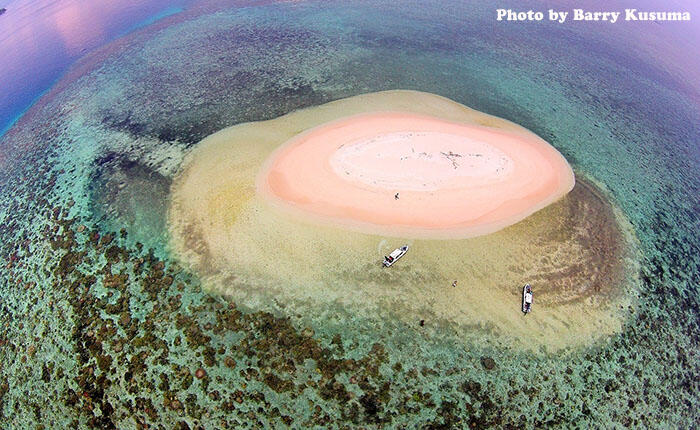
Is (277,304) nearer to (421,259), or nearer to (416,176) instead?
(421,259)

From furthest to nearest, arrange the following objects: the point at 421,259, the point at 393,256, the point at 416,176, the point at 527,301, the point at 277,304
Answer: the point at 416,176, the point at 421,259, the point at 393,256, the point at 277,304, the point at 527,301

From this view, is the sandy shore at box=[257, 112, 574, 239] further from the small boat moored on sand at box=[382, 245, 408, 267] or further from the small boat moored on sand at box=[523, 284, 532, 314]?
the small boat moored on sand at box=[523, 284, 532, 314]

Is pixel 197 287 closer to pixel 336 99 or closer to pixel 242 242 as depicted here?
pixel 242 242

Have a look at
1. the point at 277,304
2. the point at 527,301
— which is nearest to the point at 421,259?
the point at 527,301

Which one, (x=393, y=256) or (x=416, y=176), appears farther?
(x=416, y=176)

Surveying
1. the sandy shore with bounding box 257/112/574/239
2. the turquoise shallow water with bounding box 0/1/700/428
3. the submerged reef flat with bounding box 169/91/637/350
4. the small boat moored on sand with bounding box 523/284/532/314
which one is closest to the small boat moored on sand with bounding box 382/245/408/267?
the submerged reef flat with bounding box 169/91/637/350

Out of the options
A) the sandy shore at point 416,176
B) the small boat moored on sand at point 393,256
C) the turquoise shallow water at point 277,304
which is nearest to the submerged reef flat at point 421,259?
the sandy shore at point 416,176

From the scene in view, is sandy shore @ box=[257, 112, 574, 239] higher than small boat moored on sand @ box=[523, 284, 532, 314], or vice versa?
sandy shore @ box=[257, 112, 574, 239]
